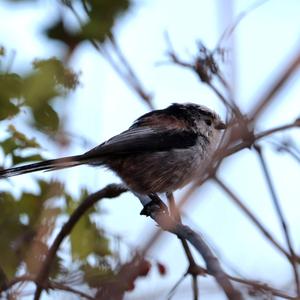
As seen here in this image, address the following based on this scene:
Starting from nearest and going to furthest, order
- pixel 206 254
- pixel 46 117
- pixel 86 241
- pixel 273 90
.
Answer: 1. pixel 273 90
2. pixel 206 254
3. pixel 46 117
4. pixel 86 241

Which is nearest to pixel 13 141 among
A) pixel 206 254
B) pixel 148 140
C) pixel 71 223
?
pixel 71 223

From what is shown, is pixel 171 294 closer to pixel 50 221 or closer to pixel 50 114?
pixel 50 221

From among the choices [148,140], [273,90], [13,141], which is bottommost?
[273,90]

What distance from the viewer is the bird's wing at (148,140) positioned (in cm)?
580

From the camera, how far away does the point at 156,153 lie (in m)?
5.99

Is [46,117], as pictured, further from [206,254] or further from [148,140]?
[148,140]

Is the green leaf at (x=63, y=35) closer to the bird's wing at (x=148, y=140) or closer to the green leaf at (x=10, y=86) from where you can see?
the green leaf at (x=10, y=86)

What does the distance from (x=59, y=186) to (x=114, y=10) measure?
1.16 m

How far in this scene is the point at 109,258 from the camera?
14.5ft

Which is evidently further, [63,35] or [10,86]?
[10,86]

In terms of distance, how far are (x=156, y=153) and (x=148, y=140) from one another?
14 centimetres

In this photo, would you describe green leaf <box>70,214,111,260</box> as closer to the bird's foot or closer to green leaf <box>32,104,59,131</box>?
the bird's foot

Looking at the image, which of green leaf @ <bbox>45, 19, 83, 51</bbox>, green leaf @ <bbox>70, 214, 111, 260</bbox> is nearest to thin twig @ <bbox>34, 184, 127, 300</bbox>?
green leaf @ <bbox>70, 214, 111, 260</bbox>

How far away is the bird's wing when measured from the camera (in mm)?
5797
